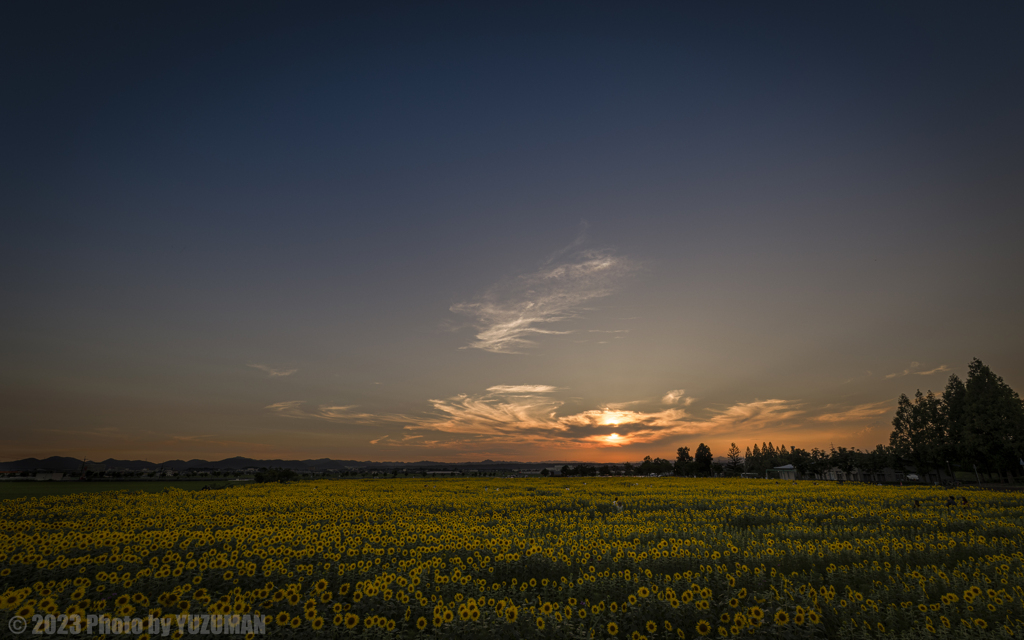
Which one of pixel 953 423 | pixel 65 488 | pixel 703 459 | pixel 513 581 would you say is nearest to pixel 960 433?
pixel 953 423

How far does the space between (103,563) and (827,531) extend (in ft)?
83.7

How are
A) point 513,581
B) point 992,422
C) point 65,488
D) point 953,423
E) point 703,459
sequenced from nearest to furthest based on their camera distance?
1. point 513,581
2. point 65,488
3. point 992,422
4. point 953,423
5. point 703,459

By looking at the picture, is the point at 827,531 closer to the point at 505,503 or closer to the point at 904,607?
the point at 904,607

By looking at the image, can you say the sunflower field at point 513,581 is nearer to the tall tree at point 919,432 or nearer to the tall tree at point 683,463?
the tall tree at point 919,432

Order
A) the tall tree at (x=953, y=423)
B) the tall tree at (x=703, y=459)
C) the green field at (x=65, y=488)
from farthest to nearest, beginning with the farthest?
the tall tree at (x=703, y=459), the tall tree at (x=953, y=423), the green field at (x=65, y=488)

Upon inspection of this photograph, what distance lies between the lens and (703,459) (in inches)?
5635

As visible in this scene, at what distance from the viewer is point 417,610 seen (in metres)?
9.23

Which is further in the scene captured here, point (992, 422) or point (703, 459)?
point (703, 459)

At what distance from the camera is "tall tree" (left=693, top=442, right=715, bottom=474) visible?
134 metres

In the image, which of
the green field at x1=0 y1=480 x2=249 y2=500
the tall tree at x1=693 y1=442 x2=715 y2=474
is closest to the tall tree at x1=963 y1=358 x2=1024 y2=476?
the tall tree at x1=693 y1=442 x2=715 y2=474

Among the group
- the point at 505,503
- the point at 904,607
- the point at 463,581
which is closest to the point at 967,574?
the point at 904,607

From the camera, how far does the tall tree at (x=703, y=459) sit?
13362 centimetres

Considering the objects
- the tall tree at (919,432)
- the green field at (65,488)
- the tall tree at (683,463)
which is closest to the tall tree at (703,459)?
the tall tree at (683,463)

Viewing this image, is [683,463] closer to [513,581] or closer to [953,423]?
[953,423]
